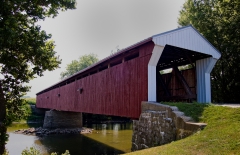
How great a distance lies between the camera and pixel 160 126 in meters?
6.39

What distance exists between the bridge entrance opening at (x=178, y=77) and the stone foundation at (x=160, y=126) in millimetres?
3203

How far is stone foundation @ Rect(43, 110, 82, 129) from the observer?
2170 centimetres

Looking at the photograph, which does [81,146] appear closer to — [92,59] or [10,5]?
[10,5]

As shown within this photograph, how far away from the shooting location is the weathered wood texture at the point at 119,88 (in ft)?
27.0

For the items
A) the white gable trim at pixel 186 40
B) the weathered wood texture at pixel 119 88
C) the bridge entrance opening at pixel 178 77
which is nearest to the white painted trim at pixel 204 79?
the bridge entrance opening at pixel 178 77

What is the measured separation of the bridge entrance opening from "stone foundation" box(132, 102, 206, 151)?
320cm

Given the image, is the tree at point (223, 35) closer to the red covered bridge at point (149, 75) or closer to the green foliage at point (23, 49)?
the red covered bridge at point (149, 75)

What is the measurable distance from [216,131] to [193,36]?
5457mm

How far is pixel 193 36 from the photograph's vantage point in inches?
355

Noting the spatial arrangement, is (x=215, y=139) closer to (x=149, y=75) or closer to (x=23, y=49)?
(x=149, y=75)

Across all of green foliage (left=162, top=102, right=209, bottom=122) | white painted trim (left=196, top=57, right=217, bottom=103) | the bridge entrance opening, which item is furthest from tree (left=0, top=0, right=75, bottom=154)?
white painted trim (left=196, top=57, right=217, bottom=103)

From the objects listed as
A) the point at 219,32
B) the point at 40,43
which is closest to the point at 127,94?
the point at 40,43

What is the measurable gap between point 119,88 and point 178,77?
327 centimetres

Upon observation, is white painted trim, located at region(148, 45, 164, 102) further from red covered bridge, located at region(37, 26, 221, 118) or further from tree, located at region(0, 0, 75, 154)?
tree, located at region(0, 0, 75, 154)
